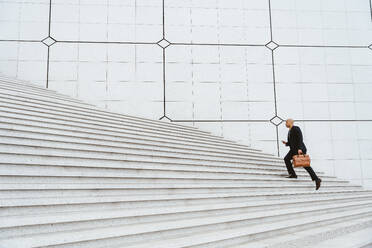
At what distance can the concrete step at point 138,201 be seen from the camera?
2.20 m

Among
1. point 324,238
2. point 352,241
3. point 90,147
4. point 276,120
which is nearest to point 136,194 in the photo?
point 90,147

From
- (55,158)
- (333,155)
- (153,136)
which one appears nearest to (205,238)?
(55,158)

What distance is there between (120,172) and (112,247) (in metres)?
1.10

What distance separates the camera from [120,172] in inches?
123

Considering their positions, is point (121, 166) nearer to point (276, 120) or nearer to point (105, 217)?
point (105, 217)

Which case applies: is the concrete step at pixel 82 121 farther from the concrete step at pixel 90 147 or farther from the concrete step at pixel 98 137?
the concrete step at pixel 90 147

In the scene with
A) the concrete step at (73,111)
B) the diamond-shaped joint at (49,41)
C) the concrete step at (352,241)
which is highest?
the diamond-shaped joint at (49,41)

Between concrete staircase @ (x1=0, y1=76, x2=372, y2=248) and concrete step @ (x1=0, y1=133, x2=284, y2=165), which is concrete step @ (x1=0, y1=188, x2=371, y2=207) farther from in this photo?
concrete step @ (x1=0, y1=133, x2=284, y2=165)

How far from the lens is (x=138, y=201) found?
8.89 ft

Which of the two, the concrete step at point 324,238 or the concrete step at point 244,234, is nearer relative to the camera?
the concrete step at point 244,234

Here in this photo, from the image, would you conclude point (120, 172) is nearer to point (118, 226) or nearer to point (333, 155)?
point (118, 226)

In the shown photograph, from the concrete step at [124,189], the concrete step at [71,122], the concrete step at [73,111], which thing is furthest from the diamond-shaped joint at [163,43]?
the concrete step at [124,189]

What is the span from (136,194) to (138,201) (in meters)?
0.21

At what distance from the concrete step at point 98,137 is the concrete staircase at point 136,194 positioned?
0.01 metres
